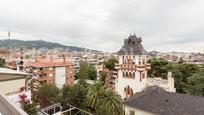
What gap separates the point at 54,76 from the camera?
156ft

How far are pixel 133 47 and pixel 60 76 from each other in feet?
92.0

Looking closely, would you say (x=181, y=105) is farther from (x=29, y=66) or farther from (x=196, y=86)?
(x=29, y=66)

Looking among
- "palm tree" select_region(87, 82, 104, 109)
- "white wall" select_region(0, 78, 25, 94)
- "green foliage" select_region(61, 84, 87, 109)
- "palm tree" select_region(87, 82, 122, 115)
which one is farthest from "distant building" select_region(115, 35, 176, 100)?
"white wall" select_region(0, 78, 25, 94)

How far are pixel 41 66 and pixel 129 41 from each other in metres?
25.8

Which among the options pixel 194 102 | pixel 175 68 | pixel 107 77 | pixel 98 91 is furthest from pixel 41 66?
pixel 194 102

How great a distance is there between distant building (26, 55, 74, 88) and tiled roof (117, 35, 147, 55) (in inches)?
953

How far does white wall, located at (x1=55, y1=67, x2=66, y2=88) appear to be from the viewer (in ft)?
157

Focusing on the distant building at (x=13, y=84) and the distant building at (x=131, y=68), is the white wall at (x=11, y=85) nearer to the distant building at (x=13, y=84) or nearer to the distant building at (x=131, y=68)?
the distant building at (x=13, y=84)

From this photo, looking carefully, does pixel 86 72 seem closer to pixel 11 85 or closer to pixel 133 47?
pixel 133 47

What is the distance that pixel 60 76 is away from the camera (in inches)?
1935

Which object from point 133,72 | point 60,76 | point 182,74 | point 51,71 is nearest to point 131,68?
point 133,72

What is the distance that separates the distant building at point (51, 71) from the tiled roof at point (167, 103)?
30.0 m

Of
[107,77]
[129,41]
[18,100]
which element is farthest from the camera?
[107,77]

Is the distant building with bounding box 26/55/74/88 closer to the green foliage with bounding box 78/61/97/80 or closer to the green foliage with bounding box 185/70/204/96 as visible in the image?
the green foliage with bounding box 78/61/97/80
